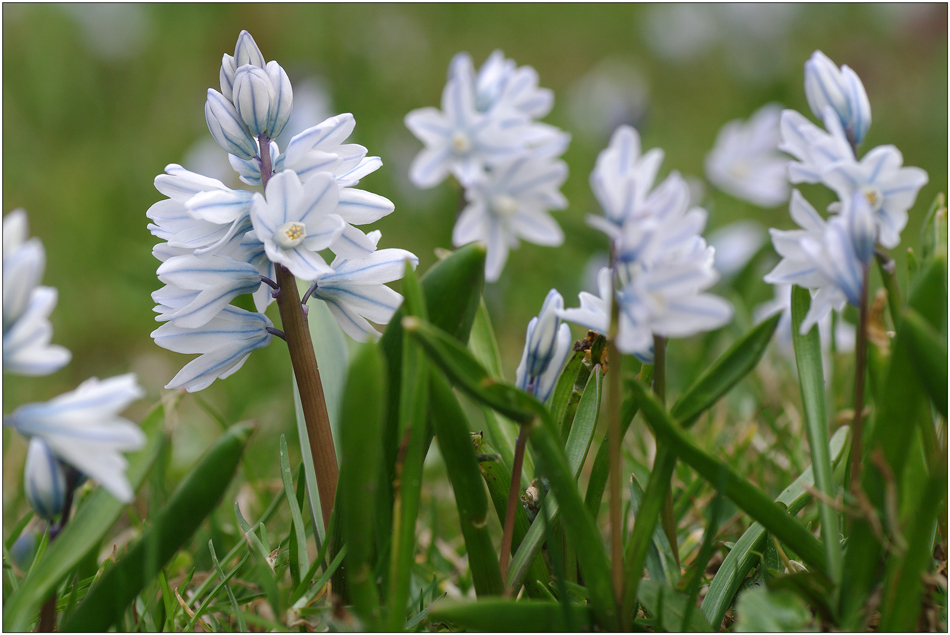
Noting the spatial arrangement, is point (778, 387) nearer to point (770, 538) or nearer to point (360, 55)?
point (770, 538)

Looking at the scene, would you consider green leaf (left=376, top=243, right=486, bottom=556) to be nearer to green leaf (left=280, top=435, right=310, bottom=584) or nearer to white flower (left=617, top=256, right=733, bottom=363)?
green leaf (left=280, top=435, right=310, bottom=584)

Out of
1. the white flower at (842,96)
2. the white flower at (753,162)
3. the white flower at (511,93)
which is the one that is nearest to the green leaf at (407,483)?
the white flower at (842,96)

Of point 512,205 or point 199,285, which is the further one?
point 512,205

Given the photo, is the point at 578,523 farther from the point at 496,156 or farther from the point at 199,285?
the point at 496,156

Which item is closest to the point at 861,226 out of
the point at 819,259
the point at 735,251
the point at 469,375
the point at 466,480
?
the point at 819,259

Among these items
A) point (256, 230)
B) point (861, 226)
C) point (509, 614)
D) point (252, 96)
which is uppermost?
point (252, 96)

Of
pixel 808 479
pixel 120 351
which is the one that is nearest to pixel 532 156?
pixel 808 479
